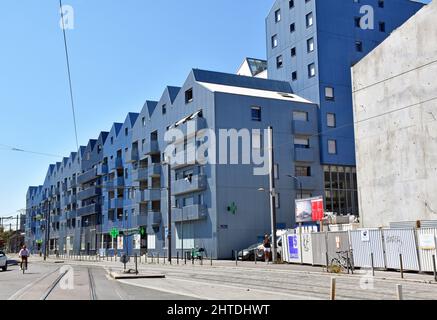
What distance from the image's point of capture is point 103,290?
17.2 m

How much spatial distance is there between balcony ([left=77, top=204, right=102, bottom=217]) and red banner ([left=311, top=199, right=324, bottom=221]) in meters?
53.6

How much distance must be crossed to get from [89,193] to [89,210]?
2.93 m

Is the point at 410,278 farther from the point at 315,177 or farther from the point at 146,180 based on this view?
the point at 146,180

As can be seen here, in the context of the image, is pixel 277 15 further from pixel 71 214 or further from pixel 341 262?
pixel 71 214

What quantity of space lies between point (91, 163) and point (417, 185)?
68.4 metres

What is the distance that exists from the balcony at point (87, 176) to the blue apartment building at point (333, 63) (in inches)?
1661

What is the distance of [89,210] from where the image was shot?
8550 centimetres

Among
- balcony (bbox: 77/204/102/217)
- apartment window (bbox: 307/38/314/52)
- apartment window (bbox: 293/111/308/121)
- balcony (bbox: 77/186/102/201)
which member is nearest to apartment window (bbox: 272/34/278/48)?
apartment window (bbox: 307/38/314/52)

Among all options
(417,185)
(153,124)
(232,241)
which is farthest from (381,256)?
(153,124)

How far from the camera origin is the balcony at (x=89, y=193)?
8438 centimetres

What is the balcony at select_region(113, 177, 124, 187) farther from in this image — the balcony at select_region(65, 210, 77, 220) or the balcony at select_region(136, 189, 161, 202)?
the balcony at select_region(65, 210, 77, 220)

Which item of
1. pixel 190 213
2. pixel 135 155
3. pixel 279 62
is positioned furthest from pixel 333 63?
pixel 135 155

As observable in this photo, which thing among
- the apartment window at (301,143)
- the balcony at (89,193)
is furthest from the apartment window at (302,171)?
the balcony at (89,193)

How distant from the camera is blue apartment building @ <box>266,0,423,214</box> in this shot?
2067 inches
